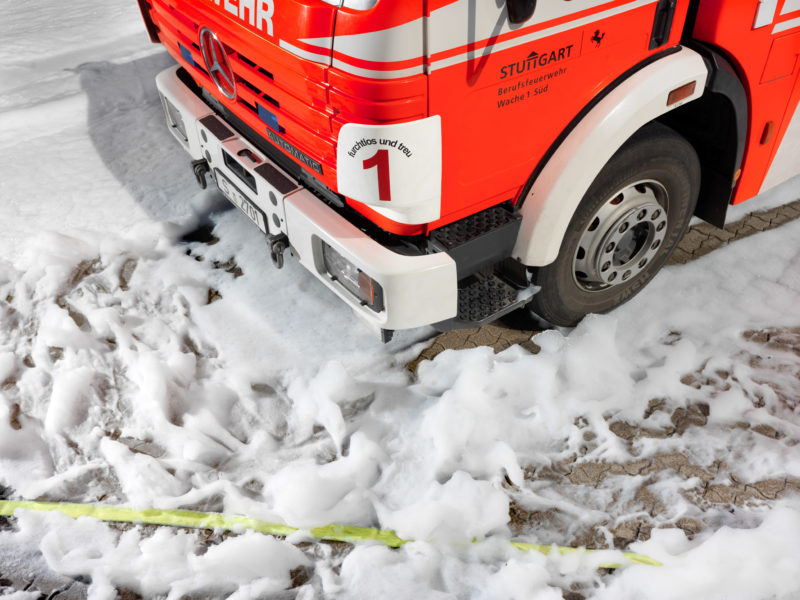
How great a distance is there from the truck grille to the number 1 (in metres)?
0.22

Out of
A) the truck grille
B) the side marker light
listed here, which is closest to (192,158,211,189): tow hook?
the truck grille

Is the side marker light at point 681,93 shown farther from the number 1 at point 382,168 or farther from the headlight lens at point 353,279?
the headlight lens at point 353,279

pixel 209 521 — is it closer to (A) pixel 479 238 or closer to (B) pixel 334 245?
(B) pixel 334 245

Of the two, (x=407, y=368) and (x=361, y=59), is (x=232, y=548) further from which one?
(x=361, y=59)

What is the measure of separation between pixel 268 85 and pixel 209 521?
1612mm

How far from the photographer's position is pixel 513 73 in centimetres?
205

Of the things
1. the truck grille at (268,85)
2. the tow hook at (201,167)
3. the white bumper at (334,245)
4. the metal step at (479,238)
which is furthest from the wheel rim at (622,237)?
the tow hook at (201,167)

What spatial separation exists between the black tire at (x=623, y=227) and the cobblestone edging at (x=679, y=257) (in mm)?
191

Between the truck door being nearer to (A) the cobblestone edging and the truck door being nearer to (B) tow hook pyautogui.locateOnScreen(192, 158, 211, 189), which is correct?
(A) the cobblestone edging

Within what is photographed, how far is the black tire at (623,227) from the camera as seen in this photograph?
8.57ft

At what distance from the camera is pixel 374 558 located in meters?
2.14

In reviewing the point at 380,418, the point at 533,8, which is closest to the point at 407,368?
the point at 380,418

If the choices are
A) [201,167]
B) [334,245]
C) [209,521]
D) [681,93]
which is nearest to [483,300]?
[334,245]

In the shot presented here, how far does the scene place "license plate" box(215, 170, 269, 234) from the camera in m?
2.78
